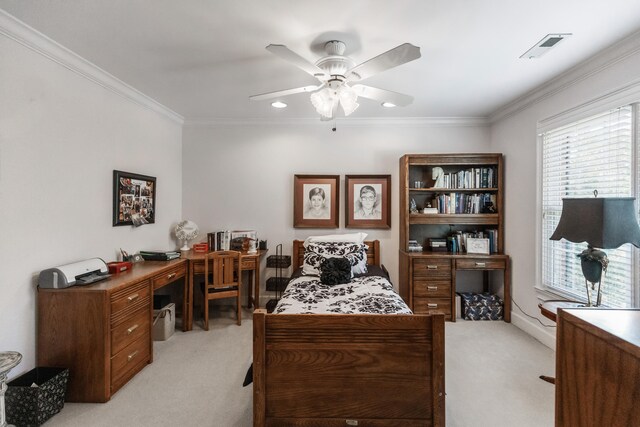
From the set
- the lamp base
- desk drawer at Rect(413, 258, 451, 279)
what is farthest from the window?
desk drawer at Rect(413, 258, 451, 279)

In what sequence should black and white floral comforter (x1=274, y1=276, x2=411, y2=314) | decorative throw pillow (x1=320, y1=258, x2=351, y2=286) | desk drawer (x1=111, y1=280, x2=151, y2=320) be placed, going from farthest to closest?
decorative throw pillow (x1=320, y1=258, x2=351, y2=286) < black and white floral comforter (x1=274, y1=276, x2=411, y2=314) < desk drawer (x1=111, y1=280, x2=151, y2=320)

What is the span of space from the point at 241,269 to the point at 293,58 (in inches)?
96.5

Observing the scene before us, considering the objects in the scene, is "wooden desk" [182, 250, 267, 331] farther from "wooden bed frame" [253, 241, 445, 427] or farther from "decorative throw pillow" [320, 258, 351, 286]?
"wooden bed frame" [253, 241, 445, 427]

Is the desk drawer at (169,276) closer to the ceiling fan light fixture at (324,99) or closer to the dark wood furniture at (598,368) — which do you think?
the ceiling fan light fixture at (324,99)

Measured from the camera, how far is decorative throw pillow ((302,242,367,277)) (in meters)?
3.34

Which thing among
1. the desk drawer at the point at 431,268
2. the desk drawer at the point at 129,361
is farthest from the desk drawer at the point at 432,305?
the desk drawer at the point at 129,361

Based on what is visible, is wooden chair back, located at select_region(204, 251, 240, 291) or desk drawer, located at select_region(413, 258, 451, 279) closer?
wooden chair back, located at select_region(204, 251, 240, 291)

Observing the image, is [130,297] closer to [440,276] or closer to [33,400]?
[33,400]

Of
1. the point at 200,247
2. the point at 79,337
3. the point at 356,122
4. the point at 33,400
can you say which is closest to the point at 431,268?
the point at 356,122

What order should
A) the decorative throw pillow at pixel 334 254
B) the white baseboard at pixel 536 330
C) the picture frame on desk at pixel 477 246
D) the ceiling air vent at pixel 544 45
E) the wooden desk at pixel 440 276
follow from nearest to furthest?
the ceiling air vent at pixel 544 45, the white baseboard at pixel 536 330, the decorative throw pillow at pixel 334 254, the wooden desk at pixel 440 276, the picture frame on desk at pixel 477 246

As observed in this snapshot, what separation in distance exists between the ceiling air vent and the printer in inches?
149

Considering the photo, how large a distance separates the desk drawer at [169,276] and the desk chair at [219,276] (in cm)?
27

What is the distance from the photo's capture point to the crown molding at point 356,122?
3.90 m

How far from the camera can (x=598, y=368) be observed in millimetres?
828
